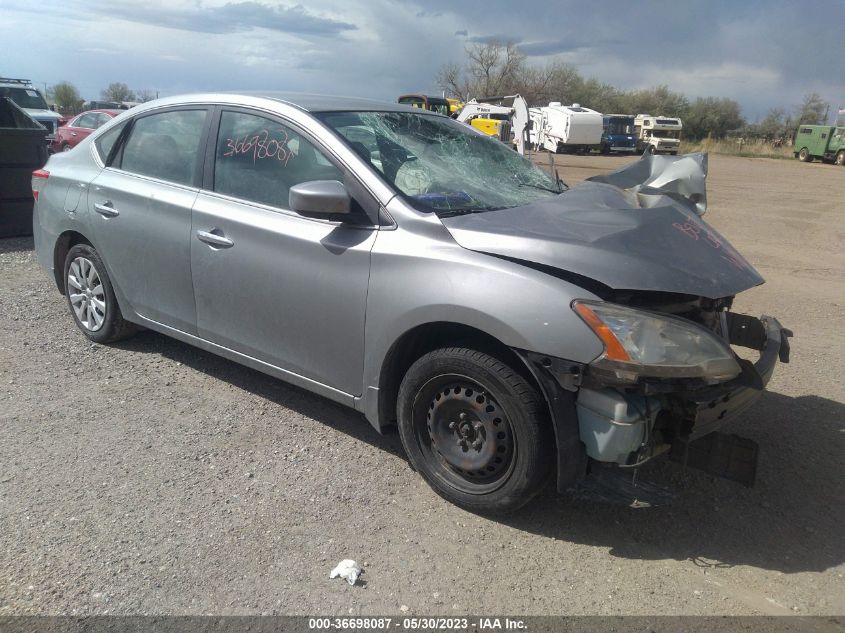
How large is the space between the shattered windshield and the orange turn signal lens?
0.93m

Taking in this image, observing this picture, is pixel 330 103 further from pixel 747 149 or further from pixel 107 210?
pixel 747 149

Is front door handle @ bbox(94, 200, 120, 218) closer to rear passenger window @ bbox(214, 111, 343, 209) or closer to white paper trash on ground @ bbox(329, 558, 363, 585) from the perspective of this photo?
rear passenger window @ bbox(214, 111, 343, 209)

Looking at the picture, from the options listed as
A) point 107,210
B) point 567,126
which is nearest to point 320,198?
point 107,210

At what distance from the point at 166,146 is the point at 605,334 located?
314cm

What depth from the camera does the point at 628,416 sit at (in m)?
2.67

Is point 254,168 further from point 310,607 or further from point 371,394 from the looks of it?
point 310,607

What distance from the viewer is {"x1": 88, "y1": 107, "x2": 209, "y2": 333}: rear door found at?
13.5 ft

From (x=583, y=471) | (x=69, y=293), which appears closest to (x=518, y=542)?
(x=583, y=471)

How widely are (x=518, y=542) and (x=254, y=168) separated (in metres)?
2.44

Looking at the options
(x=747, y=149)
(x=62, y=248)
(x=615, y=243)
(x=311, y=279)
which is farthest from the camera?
(x=747, y=149)

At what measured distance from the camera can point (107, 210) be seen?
4.53 metres

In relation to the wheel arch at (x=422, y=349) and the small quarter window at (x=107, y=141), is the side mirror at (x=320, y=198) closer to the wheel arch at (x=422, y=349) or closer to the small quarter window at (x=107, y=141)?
the wheel arch at (x=422, y=349)

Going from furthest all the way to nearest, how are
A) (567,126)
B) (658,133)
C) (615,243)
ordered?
(658,133) → (567,126) → (615,243)

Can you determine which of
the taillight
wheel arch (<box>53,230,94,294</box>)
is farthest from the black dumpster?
wheel arch (<box>53,230,94,294</box>)
